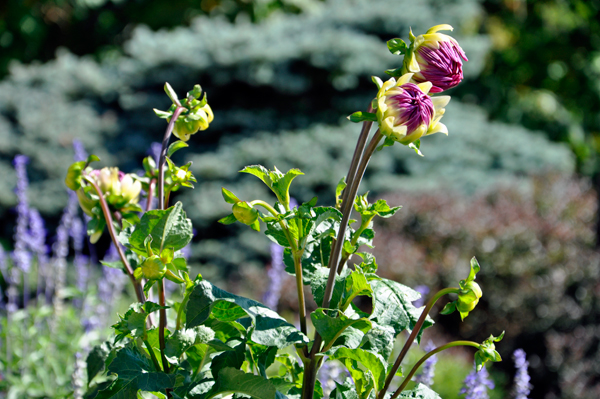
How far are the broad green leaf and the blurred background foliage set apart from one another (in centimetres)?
205

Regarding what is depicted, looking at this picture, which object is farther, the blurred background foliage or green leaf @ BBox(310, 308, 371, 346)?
the blurred background foliage

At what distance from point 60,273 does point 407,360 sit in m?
1.08

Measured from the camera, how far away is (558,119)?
5.92m

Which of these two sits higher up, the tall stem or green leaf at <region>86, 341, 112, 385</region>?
the tall stem

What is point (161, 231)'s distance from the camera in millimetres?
482

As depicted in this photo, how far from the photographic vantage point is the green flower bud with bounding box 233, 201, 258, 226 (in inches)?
18.4

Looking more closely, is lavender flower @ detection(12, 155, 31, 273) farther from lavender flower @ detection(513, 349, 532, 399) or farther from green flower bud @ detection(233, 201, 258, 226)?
lavender flower @ detection(513, 349, 532, 399)

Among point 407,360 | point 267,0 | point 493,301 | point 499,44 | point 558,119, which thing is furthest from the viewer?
point 499,44

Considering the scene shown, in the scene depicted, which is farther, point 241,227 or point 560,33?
point 560,33

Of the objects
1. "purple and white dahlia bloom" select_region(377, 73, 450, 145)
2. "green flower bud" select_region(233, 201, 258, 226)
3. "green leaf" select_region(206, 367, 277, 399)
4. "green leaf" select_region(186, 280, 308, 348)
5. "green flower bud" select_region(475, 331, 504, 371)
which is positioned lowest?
"green leaf" select_region(206, 367, 277, 399)

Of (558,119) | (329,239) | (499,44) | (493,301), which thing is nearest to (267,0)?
(499,44)

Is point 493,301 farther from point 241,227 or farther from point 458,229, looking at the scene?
point 241,227

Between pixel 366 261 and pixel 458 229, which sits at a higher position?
pixel 366 261

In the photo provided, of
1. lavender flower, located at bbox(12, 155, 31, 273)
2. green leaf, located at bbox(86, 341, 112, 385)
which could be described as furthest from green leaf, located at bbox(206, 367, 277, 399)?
lavender flower, located at bbox(12, 155, 31, 273)
